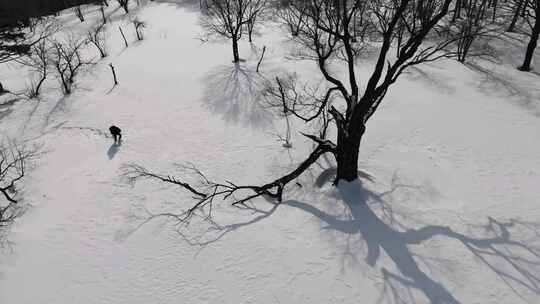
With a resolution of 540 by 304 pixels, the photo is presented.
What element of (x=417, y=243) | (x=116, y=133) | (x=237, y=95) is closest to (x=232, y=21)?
(x=237, y=95)

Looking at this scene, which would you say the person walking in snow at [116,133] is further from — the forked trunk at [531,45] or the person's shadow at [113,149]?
the forked trunk at [531,45]

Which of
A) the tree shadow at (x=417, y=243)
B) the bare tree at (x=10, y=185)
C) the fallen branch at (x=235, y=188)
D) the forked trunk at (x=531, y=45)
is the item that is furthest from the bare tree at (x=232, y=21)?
the forked trunk at (x=531, y=45)

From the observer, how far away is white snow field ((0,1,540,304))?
10289 millimetres

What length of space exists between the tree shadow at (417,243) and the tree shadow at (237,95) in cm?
848

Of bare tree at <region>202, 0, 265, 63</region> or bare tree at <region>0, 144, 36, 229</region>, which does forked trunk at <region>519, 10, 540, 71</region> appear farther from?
bare tree at <region>0, 144, 36, 229</region>

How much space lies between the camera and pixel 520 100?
19859 mm

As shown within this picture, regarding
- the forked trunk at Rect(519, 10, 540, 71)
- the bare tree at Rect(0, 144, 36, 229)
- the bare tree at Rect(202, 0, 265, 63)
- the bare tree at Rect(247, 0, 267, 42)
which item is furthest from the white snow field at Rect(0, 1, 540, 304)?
the bare tree at Rect(247, 0, 267, 42)

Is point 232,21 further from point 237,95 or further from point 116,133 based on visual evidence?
point 116,133

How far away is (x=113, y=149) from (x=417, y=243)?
15099 mm

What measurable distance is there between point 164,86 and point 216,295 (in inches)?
684

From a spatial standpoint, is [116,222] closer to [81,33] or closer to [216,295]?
[216,295]

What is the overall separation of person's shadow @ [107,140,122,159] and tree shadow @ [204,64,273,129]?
584cm

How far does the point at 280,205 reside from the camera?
43.5ft

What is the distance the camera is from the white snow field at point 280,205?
33.8 ft
